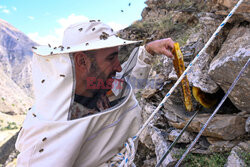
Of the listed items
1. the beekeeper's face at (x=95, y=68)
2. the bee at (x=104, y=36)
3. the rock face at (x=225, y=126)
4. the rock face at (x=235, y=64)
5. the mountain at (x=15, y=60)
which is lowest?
the mountain at (x=15, y=60)

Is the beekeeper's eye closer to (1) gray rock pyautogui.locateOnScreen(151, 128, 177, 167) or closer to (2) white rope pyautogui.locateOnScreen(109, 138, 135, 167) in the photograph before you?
(2) white rope pyautogui.locateOnScreen(109, 138, 135, 167)

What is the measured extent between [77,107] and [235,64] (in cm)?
173

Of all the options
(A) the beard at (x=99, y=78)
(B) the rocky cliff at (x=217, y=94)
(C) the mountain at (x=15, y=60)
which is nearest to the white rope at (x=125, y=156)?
(A) the beard at (x=99, y=78)

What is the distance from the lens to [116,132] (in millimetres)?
→ 1503

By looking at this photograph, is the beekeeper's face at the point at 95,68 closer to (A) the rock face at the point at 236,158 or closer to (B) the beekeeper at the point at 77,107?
(B) the beekeeper at the point at 77,107

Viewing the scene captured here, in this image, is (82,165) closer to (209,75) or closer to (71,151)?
(71,151)

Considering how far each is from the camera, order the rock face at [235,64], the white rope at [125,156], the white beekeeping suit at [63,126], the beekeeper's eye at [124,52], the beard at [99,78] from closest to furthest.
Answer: the white beekeeping suit at [63,126], the white rope at [125,156], the beard at [99,78], the beekeeper's eye at [124,52], the rock face at [235,64]

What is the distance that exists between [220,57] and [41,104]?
2.04 meters

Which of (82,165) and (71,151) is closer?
(71,151)

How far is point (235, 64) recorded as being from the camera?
1940mm

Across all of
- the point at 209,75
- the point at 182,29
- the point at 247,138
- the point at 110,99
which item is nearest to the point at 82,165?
the point at 110,99

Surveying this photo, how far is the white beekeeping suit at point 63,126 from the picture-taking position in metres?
1.15

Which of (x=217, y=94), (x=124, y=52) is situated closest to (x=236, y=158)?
(x=217, y=94)

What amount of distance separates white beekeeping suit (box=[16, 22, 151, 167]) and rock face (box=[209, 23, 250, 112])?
1.32 meters
